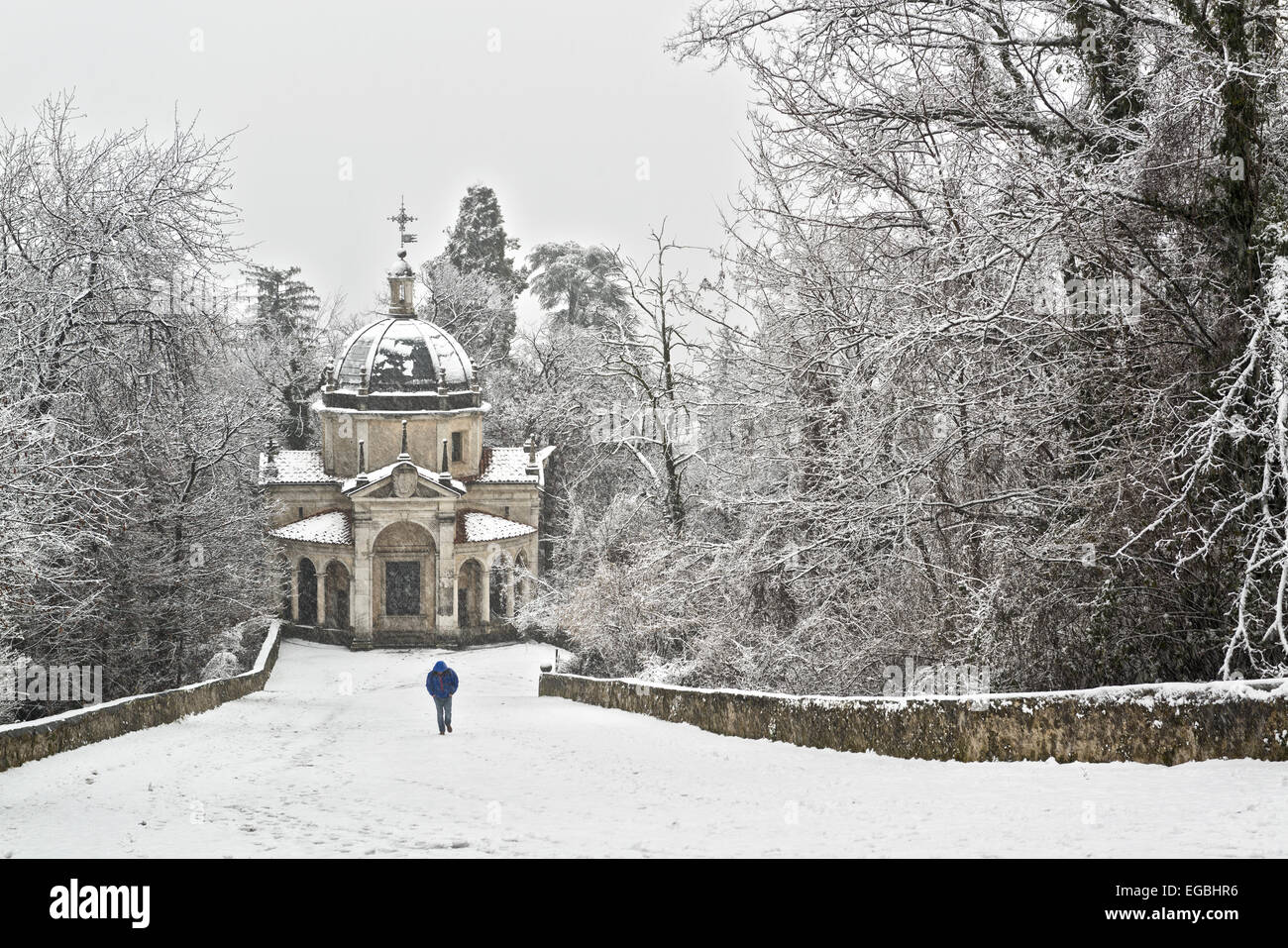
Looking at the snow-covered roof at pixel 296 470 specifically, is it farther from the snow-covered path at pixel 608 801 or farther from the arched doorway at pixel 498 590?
the snow-covered path at pixel 608 801

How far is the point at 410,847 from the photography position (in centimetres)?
910

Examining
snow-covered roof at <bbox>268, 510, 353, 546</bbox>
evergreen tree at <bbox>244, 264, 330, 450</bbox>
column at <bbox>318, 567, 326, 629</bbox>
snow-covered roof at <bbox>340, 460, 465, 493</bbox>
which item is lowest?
column at <bbox>318, 567, 326, 629</bbox>

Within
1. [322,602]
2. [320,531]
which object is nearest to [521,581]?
[322,602]

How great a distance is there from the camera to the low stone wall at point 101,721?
14.2 metres

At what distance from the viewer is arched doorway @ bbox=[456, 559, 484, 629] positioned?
53.7 metres

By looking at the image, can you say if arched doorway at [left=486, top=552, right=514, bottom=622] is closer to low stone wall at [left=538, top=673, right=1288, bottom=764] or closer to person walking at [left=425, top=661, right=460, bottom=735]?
person walking at [left=425, top=661, right=460, bottom=735]

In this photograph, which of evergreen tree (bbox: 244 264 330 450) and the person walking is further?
evergreen tree (bbox: 244 264 330 450)

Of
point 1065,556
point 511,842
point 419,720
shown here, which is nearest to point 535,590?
point 419,720

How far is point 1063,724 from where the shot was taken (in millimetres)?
10992

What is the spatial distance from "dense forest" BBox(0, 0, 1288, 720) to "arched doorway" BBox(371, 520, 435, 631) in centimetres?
2227

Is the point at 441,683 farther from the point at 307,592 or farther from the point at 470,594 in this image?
the point at 307,592

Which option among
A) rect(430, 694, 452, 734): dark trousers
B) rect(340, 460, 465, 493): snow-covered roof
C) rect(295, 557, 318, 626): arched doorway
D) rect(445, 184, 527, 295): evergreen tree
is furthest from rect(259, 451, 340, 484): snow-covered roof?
rect(430, 694, 452, 734): dark trousers

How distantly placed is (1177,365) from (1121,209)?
175 centimetres

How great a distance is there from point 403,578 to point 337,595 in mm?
2837
